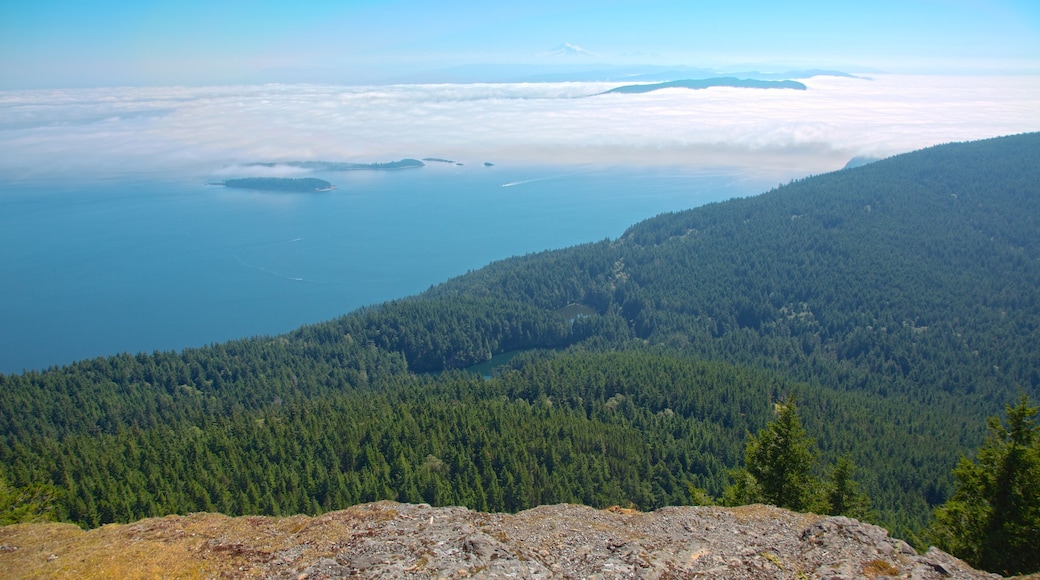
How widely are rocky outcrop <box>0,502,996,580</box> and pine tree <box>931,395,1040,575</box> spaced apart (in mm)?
6794

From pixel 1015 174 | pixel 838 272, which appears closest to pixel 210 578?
pixel 838 272

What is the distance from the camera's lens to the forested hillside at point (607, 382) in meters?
64.3

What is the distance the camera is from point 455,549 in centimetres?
1948

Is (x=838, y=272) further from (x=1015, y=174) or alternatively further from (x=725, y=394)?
(x=725, y=394)

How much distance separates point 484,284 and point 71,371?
9840 cm

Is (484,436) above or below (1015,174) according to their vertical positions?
below

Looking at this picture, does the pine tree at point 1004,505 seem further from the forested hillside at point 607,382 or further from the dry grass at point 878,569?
the forested hillside at point 607,382

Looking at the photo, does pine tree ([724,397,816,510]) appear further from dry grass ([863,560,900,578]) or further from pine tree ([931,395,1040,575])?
dry grass ([863,560,900,578])

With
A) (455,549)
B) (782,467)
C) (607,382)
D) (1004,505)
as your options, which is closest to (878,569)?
(1004,505)

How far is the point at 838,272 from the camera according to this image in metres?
170

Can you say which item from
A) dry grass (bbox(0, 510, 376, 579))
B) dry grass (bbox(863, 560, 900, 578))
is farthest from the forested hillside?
dry grass (bbox(0, 510, 376, 579))

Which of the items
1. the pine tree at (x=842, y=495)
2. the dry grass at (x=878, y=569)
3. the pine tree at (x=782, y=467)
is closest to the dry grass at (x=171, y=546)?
the dry grass at (x=878, y=569)

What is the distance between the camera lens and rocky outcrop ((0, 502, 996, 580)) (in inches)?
731

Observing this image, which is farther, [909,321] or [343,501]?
[909,321]
